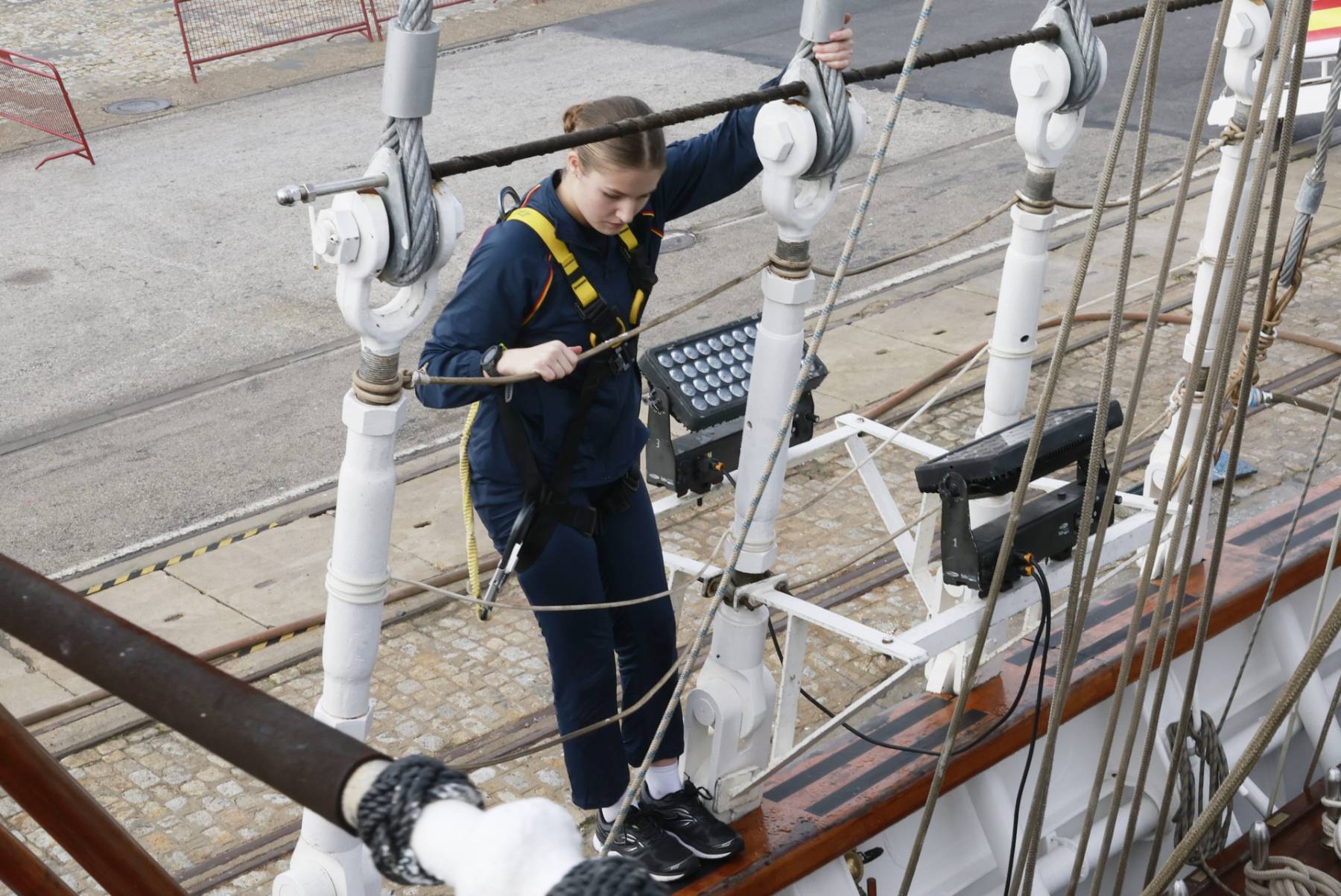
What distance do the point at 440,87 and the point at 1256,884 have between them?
1302cm

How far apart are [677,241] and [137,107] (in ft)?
23.8

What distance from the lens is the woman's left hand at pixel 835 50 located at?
10.8ft

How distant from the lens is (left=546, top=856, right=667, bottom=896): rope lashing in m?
0.96

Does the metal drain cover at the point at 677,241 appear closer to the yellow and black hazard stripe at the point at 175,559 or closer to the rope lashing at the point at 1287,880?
the yellow and black hazard stripe at the point at 175,559

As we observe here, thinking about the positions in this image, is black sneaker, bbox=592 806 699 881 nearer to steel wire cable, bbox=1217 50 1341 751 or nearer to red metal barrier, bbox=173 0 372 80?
steel wire cable, bbox=1217 50 1341 751

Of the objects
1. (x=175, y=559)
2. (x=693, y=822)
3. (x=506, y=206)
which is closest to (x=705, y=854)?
(x=693, y=822)

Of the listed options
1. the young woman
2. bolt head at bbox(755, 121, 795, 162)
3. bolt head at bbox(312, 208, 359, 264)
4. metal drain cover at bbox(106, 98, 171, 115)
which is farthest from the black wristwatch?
metal drain cover at bbox(106, 98, 171, 115)

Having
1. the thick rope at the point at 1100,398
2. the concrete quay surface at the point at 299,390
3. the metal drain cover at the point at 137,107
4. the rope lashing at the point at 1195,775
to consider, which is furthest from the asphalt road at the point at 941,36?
the thick rope at the point at 1100,398

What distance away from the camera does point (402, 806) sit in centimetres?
107

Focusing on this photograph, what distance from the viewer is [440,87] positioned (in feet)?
50.1

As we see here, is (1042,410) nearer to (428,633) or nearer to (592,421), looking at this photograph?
(592,421)

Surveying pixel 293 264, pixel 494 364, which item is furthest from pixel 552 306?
pixel 293 264

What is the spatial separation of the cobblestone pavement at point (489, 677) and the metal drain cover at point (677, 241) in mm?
3379

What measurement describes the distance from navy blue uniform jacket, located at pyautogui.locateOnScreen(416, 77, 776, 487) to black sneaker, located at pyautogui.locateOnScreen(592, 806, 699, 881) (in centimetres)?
94
